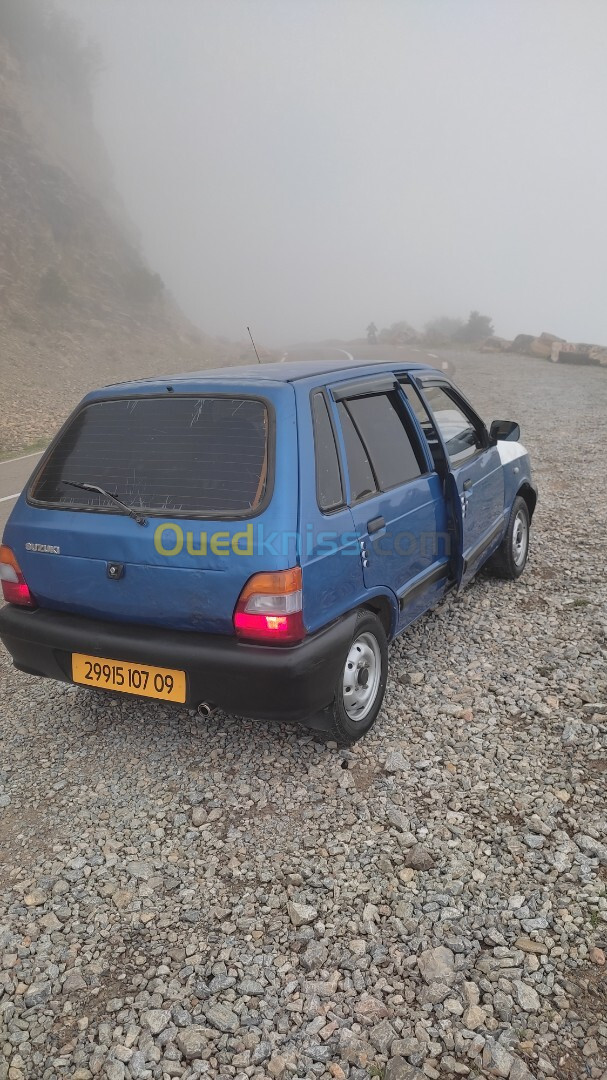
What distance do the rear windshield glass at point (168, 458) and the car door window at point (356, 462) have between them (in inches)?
20.0

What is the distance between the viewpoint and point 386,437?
150 inches

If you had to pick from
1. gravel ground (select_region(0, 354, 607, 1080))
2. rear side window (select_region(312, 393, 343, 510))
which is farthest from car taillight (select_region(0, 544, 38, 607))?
rear side window (select_region(312, 393, 343, 510))

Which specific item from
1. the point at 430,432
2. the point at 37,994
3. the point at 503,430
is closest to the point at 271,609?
the point at 37,994

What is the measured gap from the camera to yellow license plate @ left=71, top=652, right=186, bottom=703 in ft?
10.2

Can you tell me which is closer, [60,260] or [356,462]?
[356,462]

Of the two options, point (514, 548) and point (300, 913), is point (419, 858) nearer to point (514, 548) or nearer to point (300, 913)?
point (300, 913)

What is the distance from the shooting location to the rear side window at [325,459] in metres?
3.15

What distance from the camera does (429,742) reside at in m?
3.56

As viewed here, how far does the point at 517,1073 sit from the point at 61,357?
2797 centimetres

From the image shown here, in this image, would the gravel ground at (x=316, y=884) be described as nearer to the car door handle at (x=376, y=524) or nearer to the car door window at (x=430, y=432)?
the car door handle at (x=376, y=524)

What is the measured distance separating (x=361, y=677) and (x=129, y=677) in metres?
1.10

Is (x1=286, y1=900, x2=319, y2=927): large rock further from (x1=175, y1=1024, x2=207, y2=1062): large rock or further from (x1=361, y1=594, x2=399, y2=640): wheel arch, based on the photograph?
(x1=361, y1=594, x2=399, y2=640): wheel arch

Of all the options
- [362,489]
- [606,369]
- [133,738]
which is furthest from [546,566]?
[606,369]

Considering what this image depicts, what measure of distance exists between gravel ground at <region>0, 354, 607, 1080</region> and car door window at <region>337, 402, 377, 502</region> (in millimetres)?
1219
